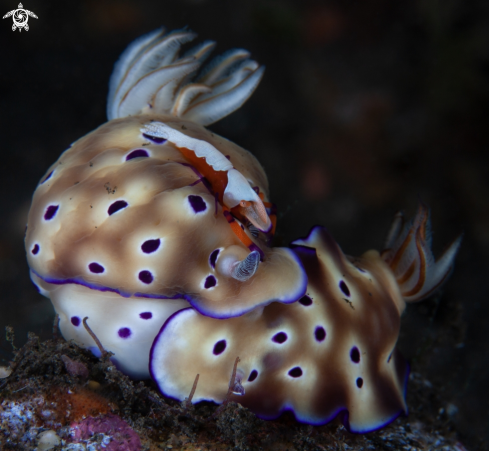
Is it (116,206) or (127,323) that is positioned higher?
(116,206)

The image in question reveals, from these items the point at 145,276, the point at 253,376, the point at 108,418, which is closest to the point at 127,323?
the point at 145,276

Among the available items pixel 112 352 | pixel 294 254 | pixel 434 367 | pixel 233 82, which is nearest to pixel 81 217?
pixel 112 352

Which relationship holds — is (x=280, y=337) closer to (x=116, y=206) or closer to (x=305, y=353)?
(x=305, y=353)

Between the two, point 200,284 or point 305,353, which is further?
point 305,353

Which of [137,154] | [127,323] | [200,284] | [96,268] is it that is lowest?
[127,323]

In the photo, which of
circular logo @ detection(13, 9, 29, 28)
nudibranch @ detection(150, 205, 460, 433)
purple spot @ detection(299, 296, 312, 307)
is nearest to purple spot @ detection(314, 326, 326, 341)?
nudibranch @ detection(150, 205, 460, 433)

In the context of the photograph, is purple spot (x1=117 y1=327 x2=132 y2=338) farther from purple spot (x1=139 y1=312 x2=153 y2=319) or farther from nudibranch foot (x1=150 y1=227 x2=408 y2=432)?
nudibranch foot (x1=150 y1=227 x2=408 y2=432)

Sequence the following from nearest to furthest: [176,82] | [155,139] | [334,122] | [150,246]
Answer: [150,246], [155,139], [176,82], [334,122]

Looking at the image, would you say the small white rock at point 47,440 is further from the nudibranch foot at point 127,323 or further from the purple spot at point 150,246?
the purple spot at point 150,246
